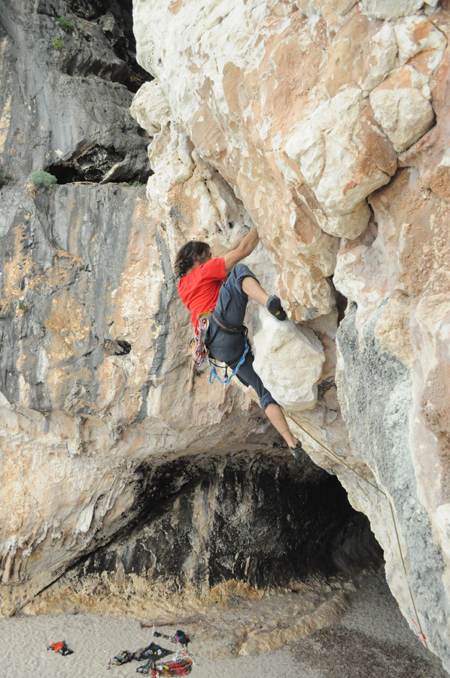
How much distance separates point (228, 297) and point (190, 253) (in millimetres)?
498

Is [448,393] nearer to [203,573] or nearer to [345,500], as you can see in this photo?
[203,573]

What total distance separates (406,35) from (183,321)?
378 centimetres

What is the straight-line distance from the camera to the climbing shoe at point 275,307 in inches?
140

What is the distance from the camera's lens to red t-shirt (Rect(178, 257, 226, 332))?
382 cm

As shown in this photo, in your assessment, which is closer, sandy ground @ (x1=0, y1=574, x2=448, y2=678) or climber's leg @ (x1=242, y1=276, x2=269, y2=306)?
climber's leg @ (x1=242, y1=276, x2=269, y2=306)

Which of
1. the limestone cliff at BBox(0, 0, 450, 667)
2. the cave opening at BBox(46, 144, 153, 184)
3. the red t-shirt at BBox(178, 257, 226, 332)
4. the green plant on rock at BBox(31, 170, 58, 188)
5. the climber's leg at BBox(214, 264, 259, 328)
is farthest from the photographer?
the cave opening at BBox(46, 144, 153, 184)

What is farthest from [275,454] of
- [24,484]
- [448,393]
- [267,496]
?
[448,393]

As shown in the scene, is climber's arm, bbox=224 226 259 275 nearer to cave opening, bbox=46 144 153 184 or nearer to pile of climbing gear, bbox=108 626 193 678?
cave opening, bbox=46 144 153 184

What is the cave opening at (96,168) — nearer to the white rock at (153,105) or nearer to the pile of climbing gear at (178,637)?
the white rock at (153,105)

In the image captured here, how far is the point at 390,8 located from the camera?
2.14 m

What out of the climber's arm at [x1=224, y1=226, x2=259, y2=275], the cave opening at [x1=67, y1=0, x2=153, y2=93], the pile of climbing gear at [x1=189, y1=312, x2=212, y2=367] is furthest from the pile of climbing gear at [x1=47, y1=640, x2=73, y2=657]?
the cave opening at [x1=67, y1=0, x2=153, y2=93]

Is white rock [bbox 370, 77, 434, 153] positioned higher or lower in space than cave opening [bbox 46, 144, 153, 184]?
lower

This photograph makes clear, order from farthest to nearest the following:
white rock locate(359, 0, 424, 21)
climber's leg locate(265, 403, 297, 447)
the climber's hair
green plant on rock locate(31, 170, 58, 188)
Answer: green plant on rock locate(31, 170, 58, 188), climber's leg locate(265, 403, 297, 447), the climber's hair, white rock locate(359, 0, 424, 21)

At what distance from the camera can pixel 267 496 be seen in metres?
7.82
